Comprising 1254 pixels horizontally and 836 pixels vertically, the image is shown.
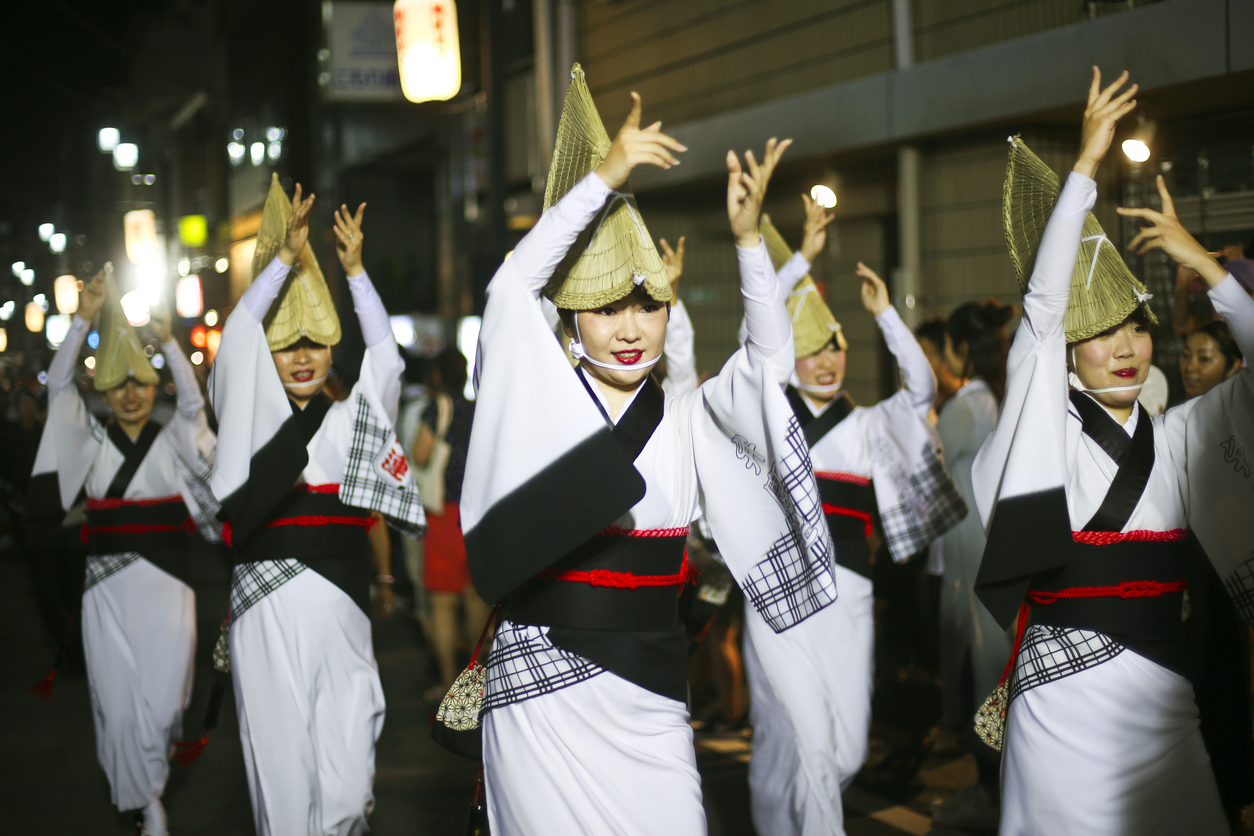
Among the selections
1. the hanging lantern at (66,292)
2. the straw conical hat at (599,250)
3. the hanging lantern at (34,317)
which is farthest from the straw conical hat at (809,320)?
the hanging lantern at (34,317)

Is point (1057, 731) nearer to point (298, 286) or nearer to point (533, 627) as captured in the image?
point (533, 627)

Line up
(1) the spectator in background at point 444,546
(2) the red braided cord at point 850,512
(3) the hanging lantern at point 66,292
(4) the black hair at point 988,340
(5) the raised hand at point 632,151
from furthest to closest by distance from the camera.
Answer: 1. (3) the hanging lantern at point 66,292
2. (1) the spectator in background at point 444,546
3. (4) the black hair at point 988,340
4. (2) the red braided cord at point 850,512
5. (5) the raised hand at point 632,151

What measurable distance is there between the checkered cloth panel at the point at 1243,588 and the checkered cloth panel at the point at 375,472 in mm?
2592

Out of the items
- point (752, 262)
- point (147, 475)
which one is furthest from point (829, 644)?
point (147, 475)

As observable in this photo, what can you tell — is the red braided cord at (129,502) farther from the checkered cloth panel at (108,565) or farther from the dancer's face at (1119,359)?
the dancer's face at (1119,359)

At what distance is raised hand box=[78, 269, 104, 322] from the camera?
4703 mm

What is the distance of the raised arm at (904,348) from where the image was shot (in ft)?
13.1

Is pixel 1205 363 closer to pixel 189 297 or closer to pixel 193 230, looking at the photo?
pixel 189 297

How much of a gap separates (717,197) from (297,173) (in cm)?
1311

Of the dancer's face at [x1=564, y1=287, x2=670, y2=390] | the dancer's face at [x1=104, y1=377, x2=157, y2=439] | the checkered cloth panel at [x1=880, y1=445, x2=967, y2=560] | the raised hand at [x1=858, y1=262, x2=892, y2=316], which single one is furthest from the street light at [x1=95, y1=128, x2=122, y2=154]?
the dancer's face at [x1=564, y1=287, x2=670, y2=390]

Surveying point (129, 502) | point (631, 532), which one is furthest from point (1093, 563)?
point (129, 502)

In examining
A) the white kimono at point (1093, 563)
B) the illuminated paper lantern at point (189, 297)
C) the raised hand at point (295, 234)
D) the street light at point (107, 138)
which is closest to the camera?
the white kimono at point (1093, 563)

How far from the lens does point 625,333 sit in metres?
2.43

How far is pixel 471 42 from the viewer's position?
12.7 meters
